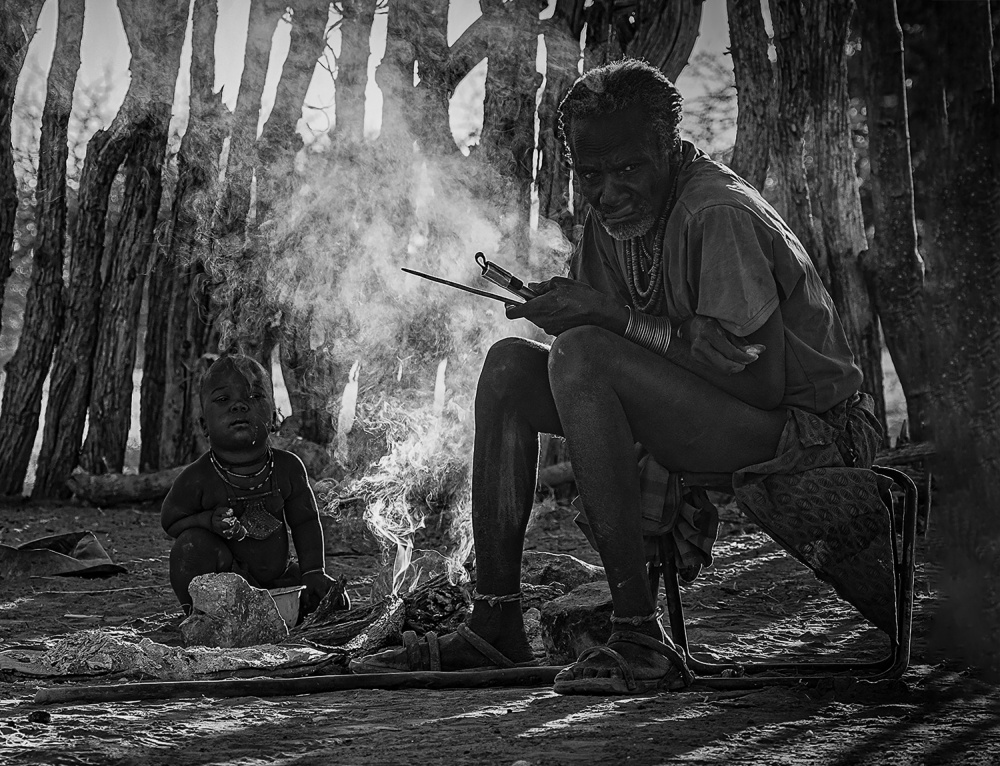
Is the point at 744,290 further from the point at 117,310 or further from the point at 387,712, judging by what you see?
the point at 117,310

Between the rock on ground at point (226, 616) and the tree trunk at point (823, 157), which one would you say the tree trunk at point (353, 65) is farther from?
the rock on ground at point (226, 616)

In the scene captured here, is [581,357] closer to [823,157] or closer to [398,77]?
[823,157]

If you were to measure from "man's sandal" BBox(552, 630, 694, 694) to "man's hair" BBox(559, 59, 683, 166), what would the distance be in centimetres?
134

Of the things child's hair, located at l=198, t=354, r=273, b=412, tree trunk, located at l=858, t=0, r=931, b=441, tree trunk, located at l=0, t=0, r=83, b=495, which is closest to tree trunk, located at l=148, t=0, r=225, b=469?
tree trunk, located at l=0, t=0, r=83, b=495

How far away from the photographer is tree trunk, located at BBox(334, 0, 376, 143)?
23.5 ft

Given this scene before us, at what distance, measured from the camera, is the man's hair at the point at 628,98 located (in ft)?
9.32

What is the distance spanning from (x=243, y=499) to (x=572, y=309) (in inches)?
75.5

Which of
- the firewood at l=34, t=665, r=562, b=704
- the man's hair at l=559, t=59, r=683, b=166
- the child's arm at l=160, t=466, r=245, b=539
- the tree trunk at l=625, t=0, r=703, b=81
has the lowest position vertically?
the firewood at l=34, t=665, r=562, b=704

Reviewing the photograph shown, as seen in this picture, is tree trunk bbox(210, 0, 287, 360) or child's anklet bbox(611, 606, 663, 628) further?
tree trunk bbox(210, 0, 287, 360)

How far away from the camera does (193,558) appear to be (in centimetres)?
388

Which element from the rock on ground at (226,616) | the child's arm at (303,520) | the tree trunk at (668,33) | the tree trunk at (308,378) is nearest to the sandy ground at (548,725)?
the rock on ground at (226,616)

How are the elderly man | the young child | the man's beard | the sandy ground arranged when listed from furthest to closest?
the young child, the man's beard, the elderly man, the sandy ground

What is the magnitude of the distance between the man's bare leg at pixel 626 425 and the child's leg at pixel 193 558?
1.83 m

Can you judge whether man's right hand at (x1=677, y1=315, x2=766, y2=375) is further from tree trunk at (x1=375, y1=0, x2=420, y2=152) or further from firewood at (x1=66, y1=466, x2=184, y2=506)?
firewood at (x1=66, y1=466, x2=184, y2=506)
